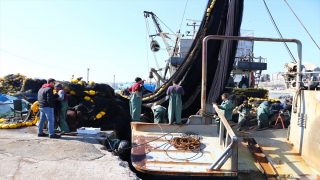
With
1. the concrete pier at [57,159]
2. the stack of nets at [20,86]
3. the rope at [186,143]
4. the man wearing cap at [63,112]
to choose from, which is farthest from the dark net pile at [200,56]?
the stack of nets at [20,86]

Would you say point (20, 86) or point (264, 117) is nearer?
point (264, 117)

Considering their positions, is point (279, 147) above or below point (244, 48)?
below

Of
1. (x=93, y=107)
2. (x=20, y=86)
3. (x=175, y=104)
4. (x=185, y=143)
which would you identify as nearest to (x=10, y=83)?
(x=20, y=86)

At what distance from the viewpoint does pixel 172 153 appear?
5828mm

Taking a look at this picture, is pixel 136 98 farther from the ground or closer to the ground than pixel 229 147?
farther from the ground

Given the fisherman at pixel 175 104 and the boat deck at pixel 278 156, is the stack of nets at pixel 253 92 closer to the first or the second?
the boat deck at pixel 278 156

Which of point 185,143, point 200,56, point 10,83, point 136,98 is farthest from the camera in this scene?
point 10,83

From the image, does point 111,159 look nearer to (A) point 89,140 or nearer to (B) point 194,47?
(A) point 89,140

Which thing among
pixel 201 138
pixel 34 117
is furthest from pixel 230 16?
pixel 34 117

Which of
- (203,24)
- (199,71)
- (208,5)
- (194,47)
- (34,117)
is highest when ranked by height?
(208,5)

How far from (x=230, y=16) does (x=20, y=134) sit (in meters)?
6.30

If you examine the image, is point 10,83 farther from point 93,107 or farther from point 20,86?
point 93,107

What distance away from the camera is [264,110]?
9.23m

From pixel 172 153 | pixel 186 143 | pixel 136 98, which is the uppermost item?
pixel 136 98
